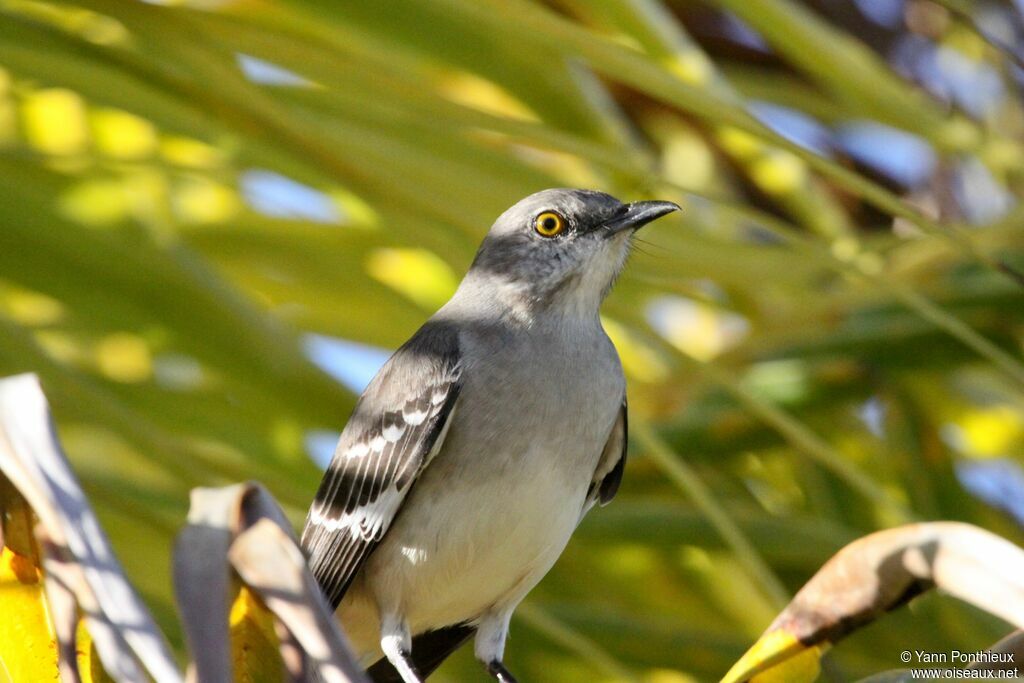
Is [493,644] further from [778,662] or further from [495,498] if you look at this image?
[778,662]

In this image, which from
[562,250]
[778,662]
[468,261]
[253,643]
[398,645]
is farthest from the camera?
[562,250]

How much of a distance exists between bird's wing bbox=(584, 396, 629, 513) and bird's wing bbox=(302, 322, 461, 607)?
439 millimetres

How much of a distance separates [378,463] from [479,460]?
0.77 feet

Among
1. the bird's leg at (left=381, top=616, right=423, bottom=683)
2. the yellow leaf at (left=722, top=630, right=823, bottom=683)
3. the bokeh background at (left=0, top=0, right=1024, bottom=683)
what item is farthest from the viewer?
the bird's leg at (left=381, top=616, right=423, bottom=683)

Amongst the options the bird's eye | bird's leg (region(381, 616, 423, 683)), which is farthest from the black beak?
bird's leg (region(381, 616, 423, 683))

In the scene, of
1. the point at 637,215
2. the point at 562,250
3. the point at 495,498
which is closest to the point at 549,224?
the point at 562,250

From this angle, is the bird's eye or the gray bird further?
the bird's eye

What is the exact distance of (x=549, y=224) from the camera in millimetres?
3381

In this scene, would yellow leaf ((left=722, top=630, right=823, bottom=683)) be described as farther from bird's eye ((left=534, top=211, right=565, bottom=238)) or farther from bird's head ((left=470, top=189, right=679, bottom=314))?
bird's eye ((left=534, top=211, right=565, bottom=238))

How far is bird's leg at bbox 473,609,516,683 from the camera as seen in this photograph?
3199 mm

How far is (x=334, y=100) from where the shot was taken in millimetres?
2857

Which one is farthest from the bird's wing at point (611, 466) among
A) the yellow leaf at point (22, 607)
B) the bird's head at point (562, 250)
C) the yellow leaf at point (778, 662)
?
the yellow leaf at point (22, 607)

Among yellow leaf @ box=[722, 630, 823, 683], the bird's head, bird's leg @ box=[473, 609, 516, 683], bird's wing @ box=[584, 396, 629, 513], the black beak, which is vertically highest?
yellow leaf @ box=[722, 630, 823, 683]

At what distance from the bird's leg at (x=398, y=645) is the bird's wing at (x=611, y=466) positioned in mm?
517
